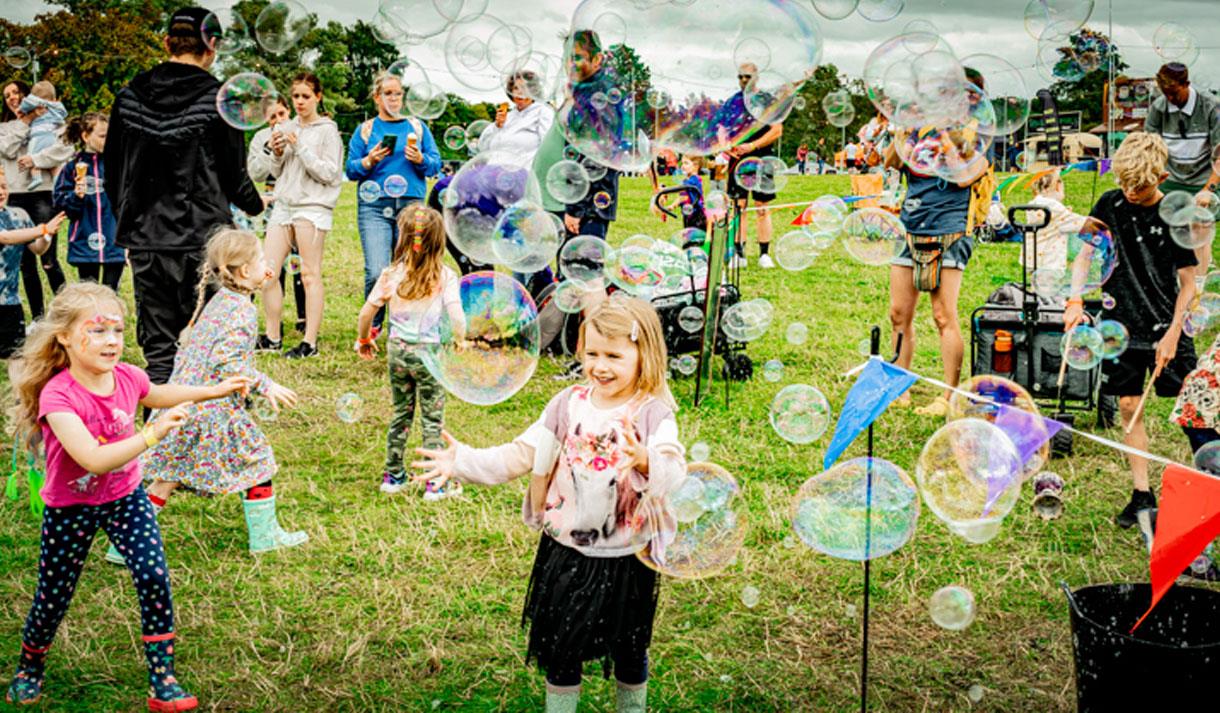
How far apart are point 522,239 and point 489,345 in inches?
39.1

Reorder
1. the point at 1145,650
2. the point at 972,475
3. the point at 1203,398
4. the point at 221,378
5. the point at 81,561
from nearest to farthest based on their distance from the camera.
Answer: the point at 1145,650
the point at 81,561
the point at 972,475
the point at 221,378
the point at 1203,398

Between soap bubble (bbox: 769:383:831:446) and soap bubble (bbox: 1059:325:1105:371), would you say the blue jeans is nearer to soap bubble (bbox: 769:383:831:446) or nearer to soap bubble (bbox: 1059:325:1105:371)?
soap bubble (bbox: 769:383:831:446)

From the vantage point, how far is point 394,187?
6.77 m

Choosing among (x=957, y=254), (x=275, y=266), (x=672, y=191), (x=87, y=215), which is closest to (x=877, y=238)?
(x=957, y=254)

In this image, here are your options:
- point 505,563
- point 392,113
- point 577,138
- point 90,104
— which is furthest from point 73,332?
point 90,104

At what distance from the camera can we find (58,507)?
9.21 feet

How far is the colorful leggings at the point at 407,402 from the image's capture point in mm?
4461

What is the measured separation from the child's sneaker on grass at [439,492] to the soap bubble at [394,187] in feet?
9.22

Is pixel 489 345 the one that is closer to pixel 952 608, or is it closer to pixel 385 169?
pixel 952 608

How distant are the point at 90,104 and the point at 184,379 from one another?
31.5 m

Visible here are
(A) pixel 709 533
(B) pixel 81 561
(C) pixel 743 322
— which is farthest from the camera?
(C) pixel 743 322

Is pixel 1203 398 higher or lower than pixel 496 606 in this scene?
higher

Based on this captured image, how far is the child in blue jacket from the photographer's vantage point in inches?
271

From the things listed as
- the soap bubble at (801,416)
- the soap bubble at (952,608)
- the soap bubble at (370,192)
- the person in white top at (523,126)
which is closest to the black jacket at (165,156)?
the person in white top at (523,126)
